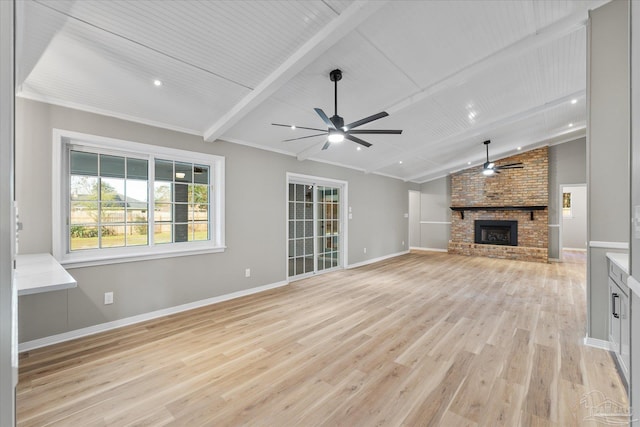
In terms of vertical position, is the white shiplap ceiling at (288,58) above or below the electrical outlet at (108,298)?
above

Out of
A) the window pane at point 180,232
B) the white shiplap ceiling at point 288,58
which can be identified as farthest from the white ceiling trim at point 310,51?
the window pane at point 180,232

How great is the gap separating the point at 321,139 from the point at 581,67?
3896 mm

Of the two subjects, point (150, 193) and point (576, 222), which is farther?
point (576, 222)

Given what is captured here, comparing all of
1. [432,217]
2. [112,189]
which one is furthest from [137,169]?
[432,217]

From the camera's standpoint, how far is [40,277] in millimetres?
1824

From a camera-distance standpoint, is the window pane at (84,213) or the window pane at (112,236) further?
the window pane at (112,236)

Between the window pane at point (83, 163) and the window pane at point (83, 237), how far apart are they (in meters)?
0.63

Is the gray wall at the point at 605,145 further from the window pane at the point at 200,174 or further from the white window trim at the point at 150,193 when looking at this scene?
the window pane at the point at 200,174

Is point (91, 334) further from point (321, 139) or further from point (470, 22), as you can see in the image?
point (470, 22)

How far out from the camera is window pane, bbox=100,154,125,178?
128 inches

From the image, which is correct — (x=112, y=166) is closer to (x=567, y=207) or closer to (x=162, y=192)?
(x=162, y=192)

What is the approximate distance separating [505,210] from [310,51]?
8.32 m

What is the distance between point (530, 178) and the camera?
801 centimetres

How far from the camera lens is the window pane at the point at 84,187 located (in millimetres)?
3062
